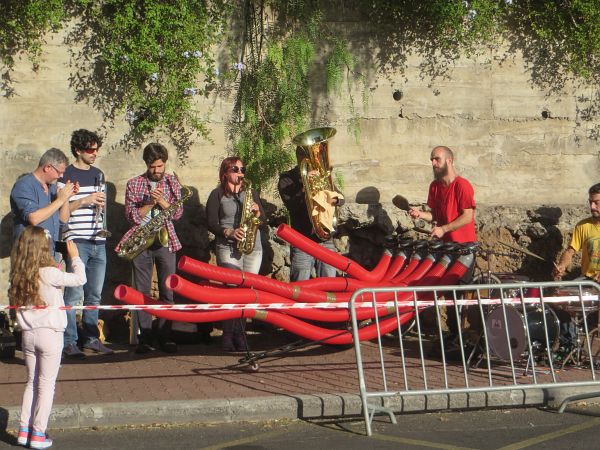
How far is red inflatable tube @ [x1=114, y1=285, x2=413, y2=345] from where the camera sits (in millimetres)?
8609

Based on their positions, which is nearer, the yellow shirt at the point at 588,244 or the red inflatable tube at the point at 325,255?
the red inflatable tube at the point at 325,255

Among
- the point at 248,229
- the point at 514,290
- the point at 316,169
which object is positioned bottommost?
the point at 514,290

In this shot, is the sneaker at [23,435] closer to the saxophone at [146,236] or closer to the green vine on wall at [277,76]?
the saxophone at [146,236]

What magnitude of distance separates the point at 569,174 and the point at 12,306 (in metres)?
7.33

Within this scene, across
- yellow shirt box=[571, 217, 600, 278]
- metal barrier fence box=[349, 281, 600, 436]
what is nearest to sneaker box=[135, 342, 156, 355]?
metal barrier fence box=[349, 281, 600, 436]

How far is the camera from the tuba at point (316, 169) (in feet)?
33.9

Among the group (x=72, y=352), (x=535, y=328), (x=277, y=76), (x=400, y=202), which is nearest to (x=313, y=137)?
(x=400, y=202)

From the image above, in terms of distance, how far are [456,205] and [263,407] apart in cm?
361

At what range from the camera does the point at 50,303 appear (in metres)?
6.98

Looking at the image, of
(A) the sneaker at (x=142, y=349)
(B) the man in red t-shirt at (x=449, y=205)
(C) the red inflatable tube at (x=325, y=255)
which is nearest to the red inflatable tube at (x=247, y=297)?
(C) the red inflatable tube at (x=325, y=255)

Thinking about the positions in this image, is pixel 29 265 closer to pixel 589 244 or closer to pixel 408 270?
pixel 408 270

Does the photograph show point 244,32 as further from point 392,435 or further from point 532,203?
point 392,435

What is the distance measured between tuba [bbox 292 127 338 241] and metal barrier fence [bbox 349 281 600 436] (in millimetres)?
1130

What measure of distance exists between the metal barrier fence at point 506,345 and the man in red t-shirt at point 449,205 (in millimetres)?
634
